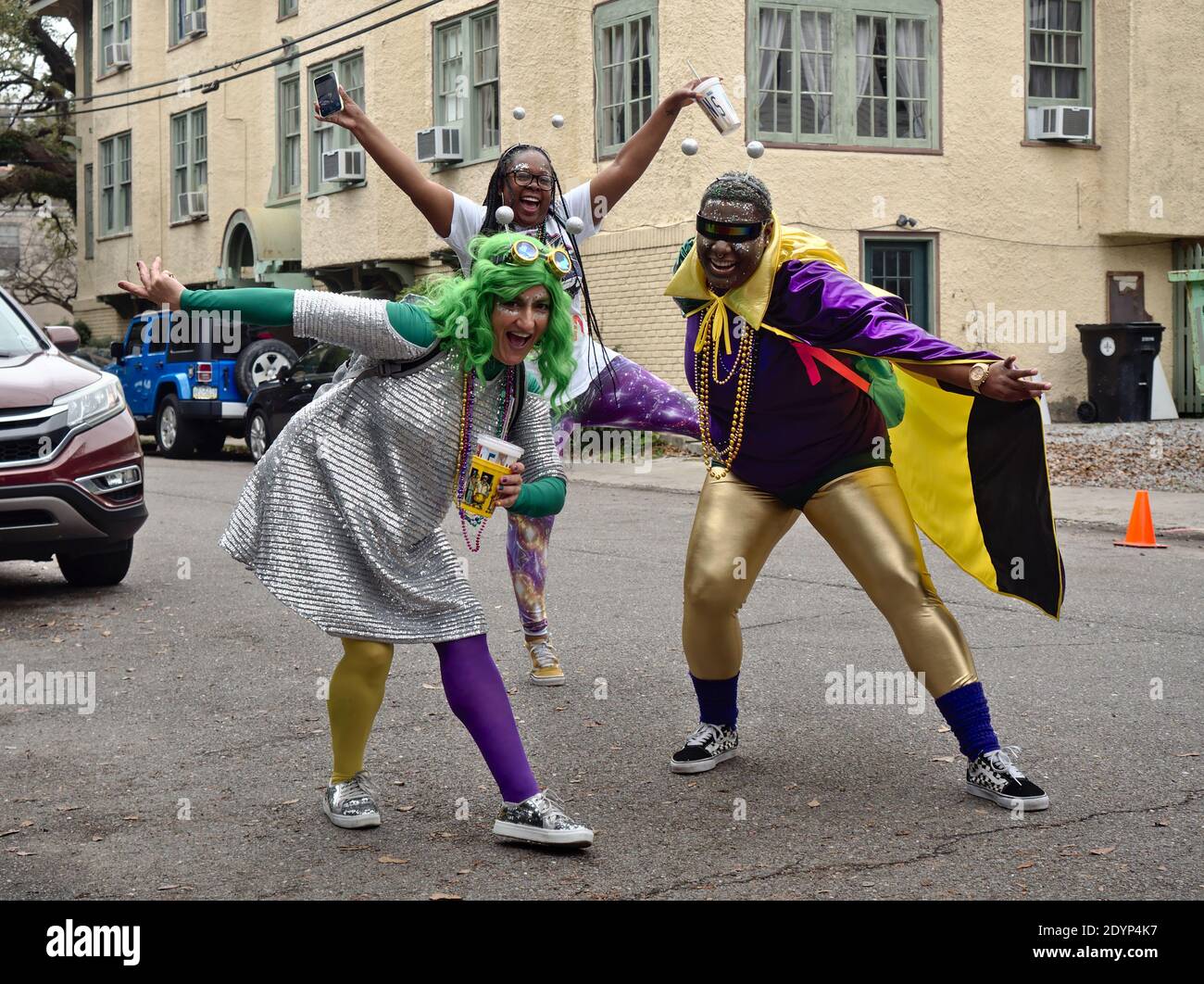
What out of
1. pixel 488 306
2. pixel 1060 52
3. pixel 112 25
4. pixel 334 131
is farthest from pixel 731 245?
pixel 112 25

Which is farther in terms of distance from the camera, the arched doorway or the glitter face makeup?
the arched doorway

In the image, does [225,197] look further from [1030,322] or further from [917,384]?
[917,384]

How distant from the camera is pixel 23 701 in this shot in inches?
252

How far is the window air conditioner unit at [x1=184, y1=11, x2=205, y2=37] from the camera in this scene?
31.3 meters

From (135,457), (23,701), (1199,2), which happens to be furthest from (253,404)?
(1199,2)

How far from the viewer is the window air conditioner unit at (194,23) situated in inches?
1233

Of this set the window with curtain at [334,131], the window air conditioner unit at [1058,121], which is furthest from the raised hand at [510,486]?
the window with curtain at [334,131]

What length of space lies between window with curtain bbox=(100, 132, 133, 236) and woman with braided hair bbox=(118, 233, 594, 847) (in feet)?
106

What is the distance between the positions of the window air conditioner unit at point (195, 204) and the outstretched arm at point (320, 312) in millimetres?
28852

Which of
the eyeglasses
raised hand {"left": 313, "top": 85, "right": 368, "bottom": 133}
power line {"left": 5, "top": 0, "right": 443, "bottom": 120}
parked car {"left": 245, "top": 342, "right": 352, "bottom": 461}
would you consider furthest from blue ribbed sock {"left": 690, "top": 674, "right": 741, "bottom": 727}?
power line {"left": 5, "top": 0, "right": 443, "bottom": 120}

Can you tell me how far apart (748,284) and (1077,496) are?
960 cm

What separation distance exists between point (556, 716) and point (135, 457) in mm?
3989

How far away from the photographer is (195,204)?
1260 inches

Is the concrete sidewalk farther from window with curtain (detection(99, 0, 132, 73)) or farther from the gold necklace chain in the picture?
window with curtain (detection(99, 0, 132, 73))
